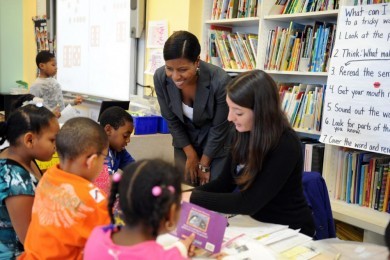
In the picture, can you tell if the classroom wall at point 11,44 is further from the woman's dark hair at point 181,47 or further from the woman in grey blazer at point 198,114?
the woman's dark hair at point 181,47

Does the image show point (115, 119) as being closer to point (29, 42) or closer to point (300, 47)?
point (300, 47)

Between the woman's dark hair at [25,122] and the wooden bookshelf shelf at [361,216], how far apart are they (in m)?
1.72

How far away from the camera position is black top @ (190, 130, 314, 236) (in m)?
1.43

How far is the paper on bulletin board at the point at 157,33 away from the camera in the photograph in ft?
11.7

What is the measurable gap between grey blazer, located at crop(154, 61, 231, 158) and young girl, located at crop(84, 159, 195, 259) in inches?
46.4

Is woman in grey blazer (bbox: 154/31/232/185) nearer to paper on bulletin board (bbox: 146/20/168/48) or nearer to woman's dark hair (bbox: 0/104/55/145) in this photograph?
woman's dark hair (bbox: 0/104/55/145)

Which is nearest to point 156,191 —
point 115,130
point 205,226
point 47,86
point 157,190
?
point 157,190

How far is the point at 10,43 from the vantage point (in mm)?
6547

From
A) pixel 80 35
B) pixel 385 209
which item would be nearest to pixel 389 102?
pixel 385 209

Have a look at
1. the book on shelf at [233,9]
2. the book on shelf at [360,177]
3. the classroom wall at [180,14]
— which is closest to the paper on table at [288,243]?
the book on shelf at [360,177]

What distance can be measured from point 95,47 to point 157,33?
1.21 metres

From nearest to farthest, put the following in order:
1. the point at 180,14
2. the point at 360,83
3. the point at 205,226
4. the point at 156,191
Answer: the point at 156,191, the point at 205,226, the point at 360,83, the point at 180,14

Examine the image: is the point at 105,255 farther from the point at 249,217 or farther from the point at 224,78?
the point at 224,78

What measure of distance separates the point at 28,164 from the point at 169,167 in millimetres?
754
